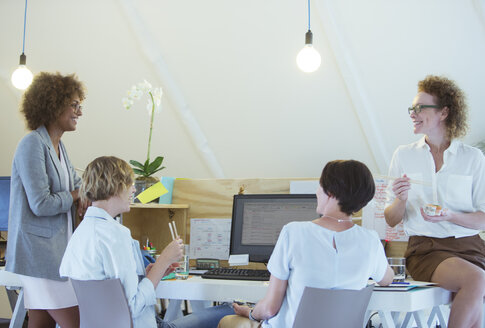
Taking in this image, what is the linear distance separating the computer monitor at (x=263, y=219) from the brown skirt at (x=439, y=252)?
493 millimetres

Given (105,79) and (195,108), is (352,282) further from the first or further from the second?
(105,79)

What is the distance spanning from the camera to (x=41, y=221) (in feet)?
7.02

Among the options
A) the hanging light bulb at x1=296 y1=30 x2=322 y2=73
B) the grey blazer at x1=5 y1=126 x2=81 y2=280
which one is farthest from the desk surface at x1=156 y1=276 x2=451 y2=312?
the hanging light bulb at x1=296 y1=30 x2=322 y2=73

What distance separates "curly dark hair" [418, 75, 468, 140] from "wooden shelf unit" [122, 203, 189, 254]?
4.29 ft

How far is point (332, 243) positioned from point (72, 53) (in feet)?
11.1

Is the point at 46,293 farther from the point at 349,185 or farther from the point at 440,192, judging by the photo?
the point at 440,192

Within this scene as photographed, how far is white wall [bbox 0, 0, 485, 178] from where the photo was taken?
11.9 feet

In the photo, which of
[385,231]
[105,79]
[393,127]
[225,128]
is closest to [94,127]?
[105,79]

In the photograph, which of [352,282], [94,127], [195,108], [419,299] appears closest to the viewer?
[352,282]

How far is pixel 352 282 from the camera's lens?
157 centimetres

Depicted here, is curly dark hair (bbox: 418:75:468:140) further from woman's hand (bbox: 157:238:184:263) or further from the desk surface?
woman's hand (bbox: 157:238:184:263)

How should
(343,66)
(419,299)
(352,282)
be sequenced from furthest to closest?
1. (343,66)
2. (419,299)
3. (352,282)

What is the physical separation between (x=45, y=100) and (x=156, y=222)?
0.88 m

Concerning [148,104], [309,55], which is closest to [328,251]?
[148,104]
